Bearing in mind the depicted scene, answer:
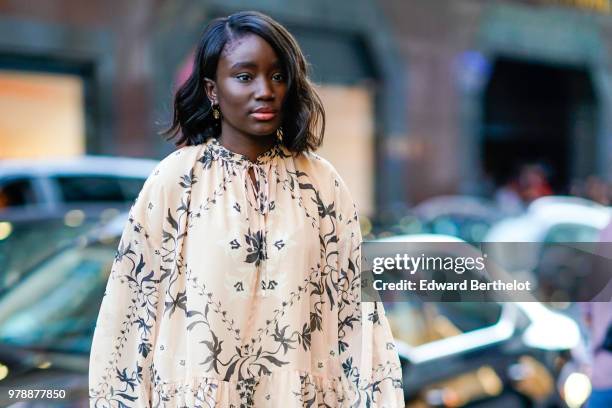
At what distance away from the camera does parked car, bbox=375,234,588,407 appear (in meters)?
4.12

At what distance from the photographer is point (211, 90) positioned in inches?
Result: 93.7

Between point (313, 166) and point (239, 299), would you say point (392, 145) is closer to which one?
point (313, 166)

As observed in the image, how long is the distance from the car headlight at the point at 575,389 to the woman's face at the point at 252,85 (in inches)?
99.4

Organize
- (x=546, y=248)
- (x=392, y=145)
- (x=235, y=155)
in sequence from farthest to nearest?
1. (x=392, y=145)
2. (x=546, y=248)
3. (x=235, y=155)

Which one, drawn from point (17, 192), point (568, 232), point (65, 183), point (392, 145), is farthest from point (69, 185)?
point (392, 145)

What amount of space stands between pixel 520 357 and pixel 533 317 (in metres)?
0.20

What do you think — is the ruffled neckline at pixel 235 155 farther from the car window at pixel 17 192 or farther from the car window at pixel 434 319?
the car window at pixel 17 192

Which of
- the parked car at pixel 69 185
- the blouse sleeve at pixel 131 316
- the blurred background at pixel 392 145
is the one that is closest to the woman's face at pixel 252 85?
the blouse sleeve at pixel 131 316

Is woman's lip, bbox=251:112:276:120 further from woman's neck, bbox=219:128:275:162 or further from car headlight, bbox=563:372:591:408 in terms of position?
car headlight, bbox=563:372:591:408

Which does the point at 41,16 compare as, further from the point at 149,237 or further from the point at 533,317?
the point at 149,237

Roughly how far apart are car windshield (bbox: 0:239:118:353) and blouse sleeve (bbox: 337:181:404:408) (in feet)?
5.48

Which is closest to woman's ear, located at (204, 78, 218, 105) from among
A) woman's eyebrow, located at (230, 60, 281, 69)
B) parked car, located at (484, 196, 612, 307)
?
woman's eyebrow, located at (230, 60, 281, 69)

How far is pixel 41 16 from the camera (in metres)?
13.6

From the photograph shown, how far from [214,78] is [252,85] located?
0.13m
